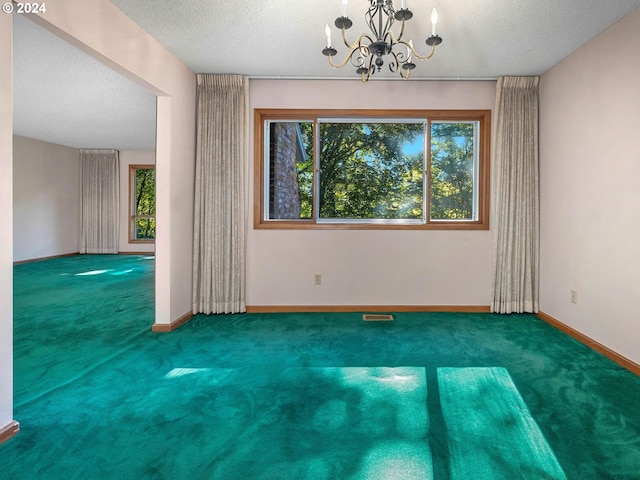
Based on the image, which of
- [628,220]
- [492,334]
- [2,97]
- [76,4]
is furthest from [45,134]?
[628,220]

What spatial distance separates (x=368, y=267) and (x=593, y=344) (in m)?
2.12

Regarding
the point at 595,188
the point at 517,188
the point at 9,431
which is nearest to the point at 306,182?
the point at 517,188

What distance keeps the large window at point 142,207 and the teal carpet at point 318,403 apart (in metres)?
6.12

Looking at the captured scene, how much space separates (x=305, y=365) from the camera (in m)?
2.60

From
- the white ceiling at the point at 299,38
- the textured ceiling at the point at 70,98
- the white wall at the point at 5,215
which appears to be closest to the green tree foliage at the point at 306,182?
the white ceiling at the point at 299,38

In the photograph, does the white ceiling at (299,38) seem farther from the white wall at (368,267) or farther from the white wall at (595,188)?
the white wall at (368,267)

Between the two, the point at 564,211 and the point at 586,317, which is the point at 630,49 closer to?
the point at 564,211

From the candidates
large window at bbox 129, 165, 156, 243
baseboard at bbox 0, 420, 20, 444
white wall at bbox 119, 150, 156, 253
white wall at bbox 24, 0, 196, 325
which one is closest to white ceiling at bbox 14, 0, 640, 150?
white wall at bbox 24, 0, 196, 325

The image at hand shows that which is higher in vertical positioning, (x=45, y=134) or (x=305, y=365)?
(x=45, y=134)

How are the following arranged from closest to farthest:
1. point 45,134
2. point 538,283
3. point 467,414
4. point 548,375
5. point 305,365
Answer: point 467,414 < point 548,375 < point 305,365 < point 538,283 < point 45,134

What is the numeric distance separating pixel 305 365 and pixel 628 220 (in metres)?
2.66

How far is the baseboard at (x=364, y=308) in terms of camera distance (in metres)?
4.00

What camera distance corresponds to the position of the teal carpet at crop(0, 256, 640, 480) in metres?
1.57

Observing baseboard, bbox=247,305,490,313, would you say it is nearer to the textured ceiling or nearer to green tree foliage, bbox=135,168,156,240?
the textured ceiling
